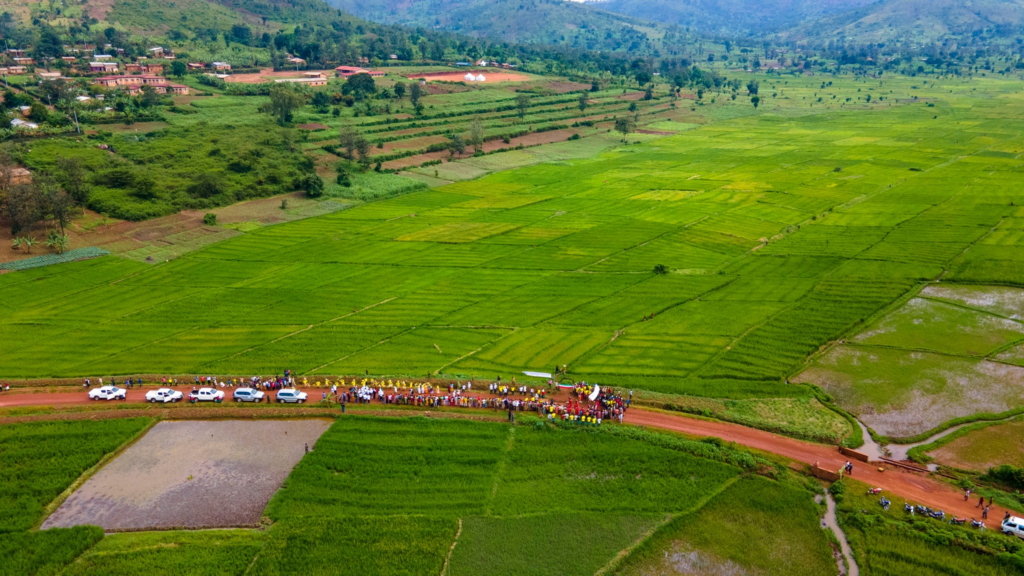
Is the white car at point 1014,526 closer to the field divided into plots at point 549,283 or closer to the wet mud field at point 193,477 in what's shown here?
the field divided into plots at point 549,283

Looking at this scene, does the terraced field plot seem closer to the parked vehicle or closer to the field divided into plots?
the field divided into plots

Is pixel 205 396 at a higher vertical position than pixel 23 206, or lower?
lower

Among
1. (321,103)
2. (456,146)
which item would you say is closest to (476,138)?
(456,146)

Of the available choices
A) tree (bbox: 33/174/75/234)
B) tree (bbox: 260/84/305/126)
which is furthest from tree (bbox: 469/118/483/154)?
tree (bbox: 33/174/75/234)

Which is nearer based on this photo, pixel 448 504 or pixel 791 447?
pixel 448 504

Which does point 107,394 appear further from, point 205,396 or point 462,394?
point 462,394

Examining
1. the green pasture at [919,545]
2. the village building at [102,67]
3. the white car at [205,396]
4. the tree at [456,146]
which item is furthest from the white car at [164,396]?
the village building at [102,67]

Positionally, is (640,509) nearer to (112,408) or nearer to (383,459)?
(383,459)

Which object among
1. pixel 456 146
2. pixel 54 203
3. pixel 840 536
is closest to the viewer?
pixel 840 536
